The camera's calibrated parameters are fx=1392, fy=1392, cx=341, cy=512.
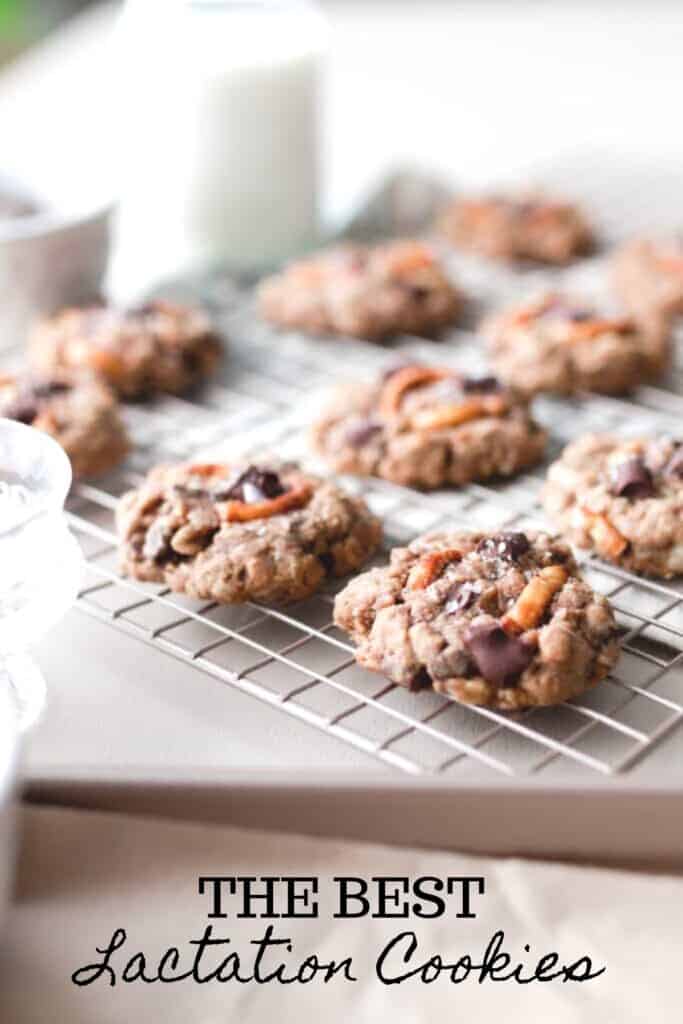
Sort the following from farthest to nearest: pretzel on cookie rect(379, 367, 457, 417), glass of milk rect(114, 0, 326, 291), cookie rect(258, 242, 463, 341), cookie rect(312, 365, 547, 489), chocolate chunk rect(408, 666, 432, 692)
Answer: glass of milk rect(114, 0, 326, 291), cookie rect(258, 242, 463, 341), pretzel on cookie rect(379, 367, 457, 417), cookie rect(312, 365, 547, 489), chocolate chunk rect(408, 666, 432, 692)

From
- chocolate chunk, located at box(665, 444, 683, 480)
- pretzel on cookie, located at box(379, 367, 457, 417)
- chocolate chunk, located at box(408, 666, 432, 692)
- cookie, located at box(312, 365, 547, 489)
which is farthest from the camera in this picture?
pretzel on cookie, located at box(379, 367, 457, 417)

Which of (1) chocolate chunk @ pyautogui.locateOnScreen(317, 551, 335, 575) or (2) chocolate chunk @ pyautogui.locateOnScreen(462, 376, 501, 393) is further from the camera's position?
(2) chocolate chunk @ pyautogui.locateOnScreen(462, 376, 501, 393)

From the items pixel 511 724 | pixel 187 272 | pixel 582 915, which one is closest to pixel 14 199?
pixel 187 272

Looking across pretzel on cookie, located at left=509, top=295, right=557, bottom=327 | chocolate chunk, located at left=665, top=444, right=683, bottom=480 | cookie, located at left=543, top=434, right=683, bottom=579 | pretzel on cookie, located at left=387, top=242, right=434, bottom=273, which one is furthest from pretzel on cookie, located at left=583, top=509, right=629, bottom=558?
pretzel on cookie, located at left=387, top=242, right=434, bottom=273

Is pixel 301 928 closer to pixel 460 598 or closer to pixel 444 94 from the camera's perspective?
pixel 460 598

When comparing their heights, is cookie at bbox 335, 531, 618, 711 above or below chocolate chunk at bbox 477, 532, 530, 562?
below

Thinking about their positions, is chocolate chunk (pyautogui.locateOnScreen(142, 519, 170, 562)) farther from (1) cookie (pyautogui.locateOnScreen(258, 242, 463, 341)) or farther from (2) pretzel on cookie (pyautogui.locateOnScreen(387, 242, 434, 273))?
(2) pretzel on cookie (pyautogui.locateOnScreen(387, 242, 434, 273))

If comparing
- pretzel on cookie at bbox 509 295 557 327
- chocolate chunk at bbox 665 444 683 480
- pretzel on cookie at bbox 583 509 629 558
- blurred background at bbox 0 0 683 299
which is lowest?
pretzel on cookie at bbox 583 509 629 558

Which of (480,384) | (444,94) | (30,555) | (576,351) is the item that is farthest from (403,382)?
(444,94)
